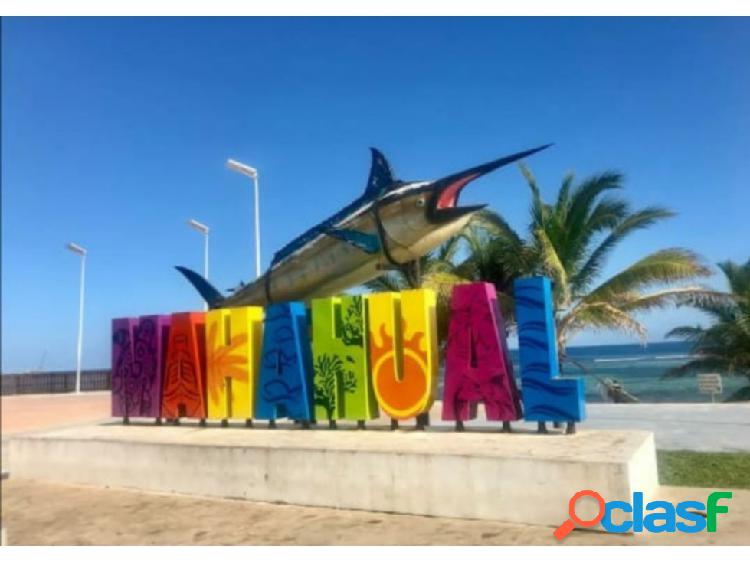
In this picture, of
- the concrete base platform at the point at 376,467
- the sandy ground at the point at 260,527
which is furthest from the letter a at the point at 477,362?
the sandy ground at the point at 260,527

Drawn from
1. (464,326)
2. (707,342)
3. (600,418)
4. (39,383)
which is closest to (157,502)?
(464,326)

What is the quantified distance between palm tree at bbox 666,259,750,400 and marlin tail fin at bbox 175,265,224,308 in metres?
12.9

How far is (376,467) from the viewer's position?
716 centimetres

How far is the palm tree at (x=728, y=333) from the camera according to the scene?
16.5 metres

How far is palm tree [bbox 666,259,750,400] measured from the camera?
16547 millimetres

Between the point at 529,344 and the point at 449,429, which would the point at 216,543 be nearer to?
the point at 449,429

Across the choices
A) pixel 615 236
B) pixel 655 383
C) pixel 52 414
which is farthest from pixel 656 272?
pixel 655 383

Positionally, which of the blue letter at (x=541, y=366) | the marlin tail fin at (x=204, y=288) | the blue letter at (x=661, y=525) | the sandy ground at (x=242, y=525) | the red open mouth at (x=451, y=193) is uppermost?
the red open mouth at (x=451, y=193)

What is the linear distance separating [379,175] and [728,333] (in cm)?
1289

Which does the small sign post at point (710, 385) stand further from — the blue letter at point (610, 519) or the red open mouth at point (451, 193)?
the blue letter at point (610, 519)

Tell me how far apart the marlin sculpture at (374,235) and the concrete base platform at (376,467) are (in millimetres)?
2388

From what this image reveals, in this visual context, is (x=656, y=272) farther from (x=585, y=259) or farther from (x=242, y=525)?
(x=242, y=525)

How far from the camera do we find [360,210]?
9078 millimetres

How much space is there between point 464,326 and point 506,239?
411 inches
